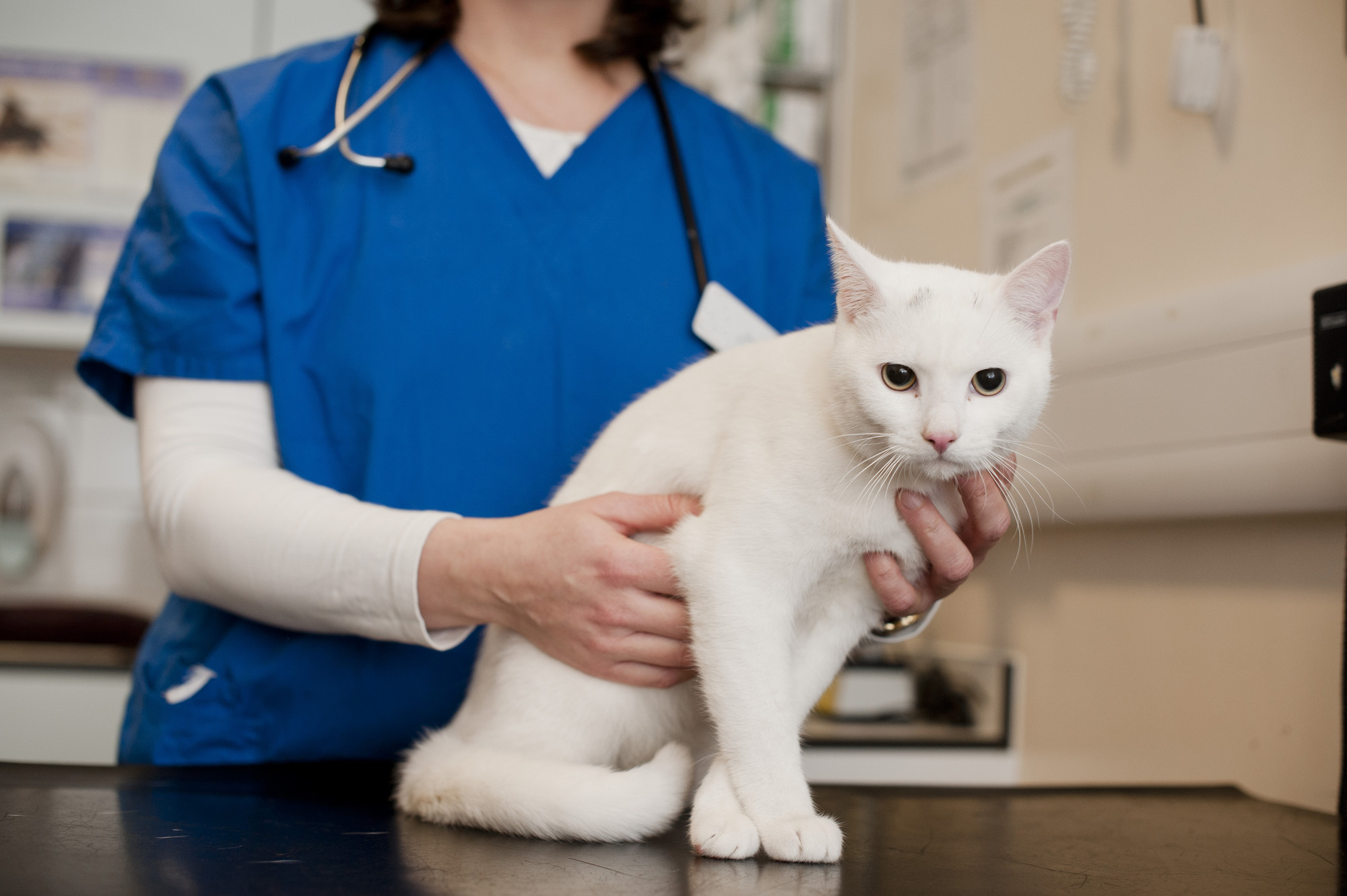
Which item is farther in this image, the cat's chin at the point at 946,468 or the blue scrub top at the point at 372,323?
the blue scrub top at the point at 372,323

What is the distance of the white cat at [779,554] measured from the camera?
0.73 m

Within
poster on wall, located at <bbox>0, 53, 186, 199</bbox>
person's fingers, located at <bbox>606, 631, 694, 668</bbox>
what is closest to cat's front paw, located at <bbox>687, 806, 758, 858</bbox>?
person's fingers, located at <bbox>606, 631, 694, 668</bbox>

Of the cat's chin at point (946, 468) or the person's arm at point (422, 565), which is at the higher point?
the cat's chin at point (946, 468)

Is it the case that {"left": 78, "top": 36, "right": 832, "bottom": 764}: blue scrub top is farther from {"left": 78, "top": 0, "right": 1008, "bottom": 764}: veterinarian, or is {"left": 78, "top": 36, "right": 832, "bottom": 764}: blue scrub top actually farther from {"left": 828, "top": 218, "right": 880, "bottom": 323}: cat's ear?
{"left": 828, "top": 218, "right": 880, "bottom": 323}: cat's ear

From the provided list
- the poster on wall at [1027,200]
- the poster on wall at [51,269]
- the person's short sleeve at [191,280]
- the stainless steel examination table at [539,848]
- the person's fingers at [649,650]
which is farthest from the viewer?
the poster on wall at [51,269]

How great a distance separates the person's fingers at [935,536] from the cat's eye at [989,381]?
0.10 m

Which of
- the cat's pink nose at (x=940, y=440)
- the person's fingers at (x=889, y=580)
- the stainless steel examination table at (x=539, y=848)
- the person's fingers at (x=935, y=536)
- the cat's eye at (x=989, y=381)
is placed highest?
the cat's eye at (x=989, y=381)

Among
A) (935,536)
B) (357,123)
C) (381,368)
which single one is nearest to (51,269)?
(357,123)

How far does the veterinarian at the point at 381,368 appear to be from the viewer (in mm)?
857

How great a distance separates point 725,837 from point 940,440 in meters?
0.32

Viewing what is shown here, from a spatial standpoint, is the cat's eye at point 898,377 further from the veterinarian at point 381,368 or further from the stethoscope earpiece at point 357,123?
the stethoscope earpiece at point 357,123

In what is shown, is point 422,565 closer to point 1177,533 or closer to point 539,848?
point 539,848

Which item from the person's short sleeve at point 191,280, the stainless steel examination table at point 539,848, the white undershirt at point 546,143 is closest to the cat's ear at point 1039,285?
the stainless steel examination table at point 539,848

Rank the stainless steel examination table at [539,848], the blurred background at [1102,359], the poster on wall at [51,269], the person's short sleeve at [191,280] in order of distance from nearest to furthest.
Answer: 1. the stainless steel examination table at [539,848]
2. the person's short sleeve at [191,280]
3. the blurred background at [1102,359]
4. the poster on wall at [51,269]
